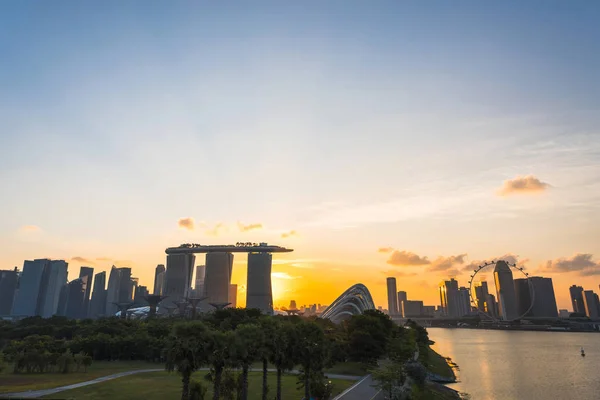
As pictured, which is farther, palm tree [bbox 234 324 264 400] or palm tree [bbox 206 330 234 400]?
palm tree [bbox 234 324 264 400]

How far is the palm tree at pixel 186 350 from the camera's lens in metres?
29.8

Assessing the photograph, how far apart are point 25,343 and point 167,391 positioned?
45.9 metres

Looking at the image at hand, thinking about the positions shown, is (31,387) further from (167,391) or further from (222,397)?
(222,397)

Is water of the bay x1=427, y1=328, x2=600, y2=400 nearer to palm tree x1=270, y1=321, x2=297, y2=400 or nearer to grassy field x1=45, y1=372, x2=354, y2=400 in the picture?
grassy field x1=45, y1=372, x2=354, y2=400

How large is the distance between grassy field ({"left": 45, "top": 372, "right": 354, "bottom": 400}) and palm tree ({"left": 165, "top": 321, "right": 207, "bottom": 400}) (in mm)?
17926

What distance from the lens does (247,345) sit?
3241 centimetres

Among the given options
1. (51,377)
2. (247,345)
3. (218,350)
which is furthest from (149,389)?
(247,345)

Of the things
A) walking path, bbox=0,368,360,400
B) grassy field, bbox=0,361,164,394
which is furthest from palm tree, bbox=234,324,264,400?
grassy field, bbox=0,361,164,394

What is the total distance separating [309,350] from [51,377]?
46.2 m

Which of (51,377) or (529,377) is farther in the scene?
(529,377)

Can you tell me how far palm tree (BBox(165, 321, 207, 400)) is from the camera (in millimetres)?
29797

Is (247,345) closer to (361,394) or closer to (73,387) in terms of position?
(361,394)

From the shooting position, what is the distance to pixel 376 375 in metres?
40.2

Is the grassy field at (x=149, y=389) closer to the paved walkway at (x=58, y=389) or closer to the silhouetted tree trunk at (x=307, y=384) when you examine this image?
the paved walkway at (x=58, y=389)
